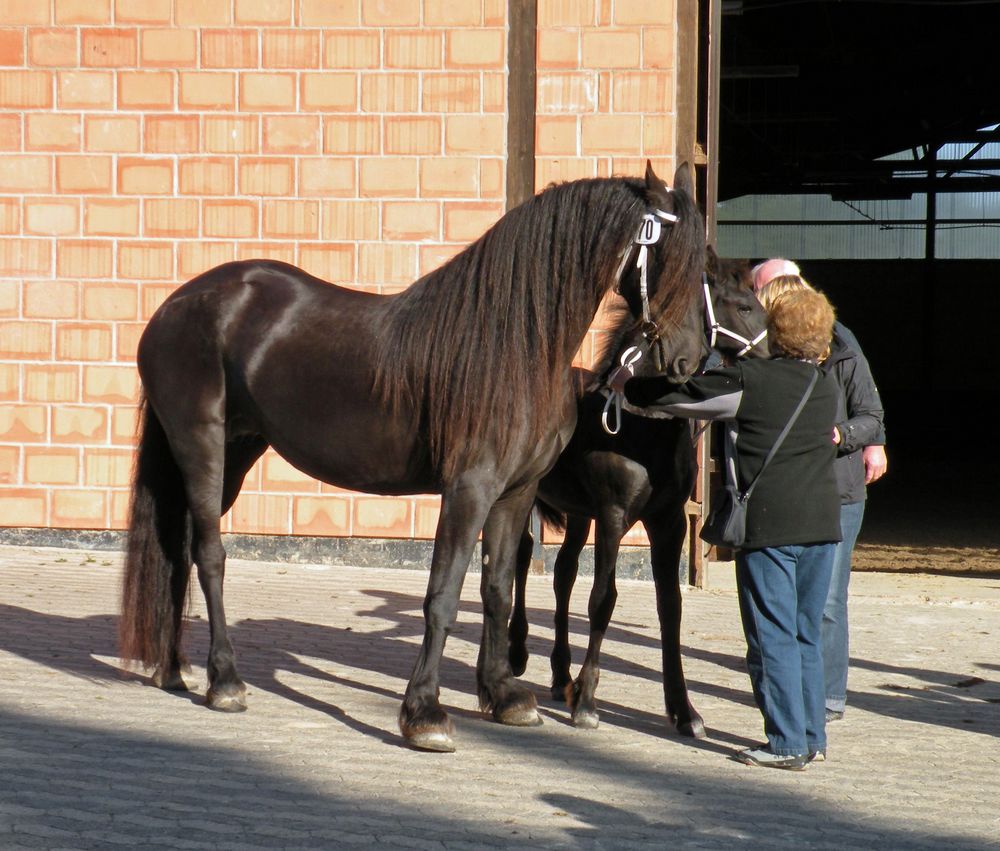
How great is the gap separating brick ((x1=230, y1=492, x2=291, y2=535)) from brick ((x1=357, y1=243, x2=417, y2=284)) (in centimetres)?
159

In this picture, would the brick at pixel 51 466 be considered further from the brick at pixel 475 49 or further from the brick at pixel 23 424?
the brick at pixel 475 49

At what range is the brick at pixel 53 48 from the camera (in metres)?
8.58

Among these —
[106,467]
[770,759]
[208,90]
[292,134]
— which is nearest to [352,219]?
[292,134]

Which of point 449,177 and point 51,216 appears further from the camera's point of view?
point 51,216

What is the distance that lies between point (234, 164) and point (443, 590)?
4981mm

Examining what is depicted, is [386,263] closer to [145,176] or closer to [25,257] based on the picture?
[145,176]

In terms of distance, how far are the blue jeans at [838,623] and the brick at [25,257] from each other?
19.3 ft

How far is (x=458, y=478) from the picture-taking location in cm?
441

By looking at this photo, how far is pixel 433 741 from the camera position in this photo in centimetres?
427

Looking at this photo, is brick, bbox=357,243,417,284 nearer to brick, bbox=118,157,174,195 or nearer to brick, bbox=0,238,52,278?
brick, bbox=118,157,174,195

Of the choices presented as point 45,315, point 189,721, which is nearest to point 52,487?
point 45,315

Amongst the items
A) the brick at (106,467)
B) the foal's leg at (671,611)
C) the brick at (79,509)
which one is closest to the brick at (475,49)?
the brick at (106,467)

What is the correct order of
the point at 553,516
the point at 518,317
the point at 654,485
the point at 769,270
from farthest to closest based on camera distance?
the point at 553,516, the point at 769,270, the point at 654,485, the point at 518,317

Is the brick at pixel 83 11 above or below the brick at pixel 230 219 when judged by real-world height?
above
